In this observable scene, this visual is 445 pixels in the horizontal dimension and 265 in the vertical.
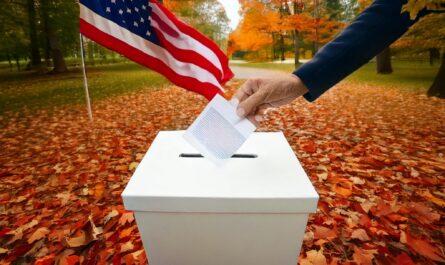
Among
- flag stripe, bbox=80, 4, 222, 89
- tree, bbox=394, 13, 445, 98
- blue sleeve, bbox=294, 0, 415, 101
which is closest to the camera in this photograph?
blue sleeve, bbox=294, 0, 415, 101

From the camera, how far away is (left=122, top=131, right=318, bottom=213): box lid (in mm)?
1118

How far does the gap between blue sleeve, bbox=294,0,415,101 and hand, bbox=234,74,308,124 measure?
60 mm

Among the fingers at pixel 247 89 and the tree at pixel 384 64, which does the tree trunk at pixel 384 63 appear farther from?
the fingers at pixel 247 89

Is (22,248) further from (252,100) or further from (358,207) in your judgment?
(358,207)

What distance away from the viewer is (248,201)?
3.66 ft

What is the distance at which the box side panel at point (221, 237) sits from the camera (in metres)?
1.19

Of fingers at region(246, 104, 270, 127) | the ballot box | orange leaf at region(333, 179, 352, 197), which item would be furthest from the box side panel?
orange leaf at region(333, 179, 352, 197)

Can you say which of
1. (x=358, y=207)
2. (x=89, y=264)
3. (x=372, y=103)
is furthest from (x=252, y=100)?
(x=372, y=103)

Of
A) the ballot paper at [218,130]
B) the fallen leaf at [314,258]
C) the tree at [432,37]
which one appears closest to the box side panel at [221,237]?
the ballot paper at [218,130]

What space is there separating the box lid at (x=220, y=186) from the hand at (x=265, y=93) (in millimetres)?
269

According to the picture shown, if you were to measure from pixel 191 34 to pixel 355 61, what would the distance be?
1735 millimetres

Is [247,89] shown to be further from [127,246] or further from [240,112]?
[127,246]

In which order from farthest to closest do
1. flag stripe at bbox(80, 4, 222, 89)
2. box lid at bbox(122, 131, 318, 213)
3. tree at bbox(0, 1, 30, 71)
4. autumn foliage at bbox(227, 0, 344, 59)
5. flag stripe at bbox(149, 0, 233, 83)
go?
autumn foliage at bbox(227, 0, 344, 59)
tree at bbox(0, 1, 30, 71)
flag stripe at bbox(149, 0, 233, 83)
flag stripe at bbox(80, 4, 222, 89)
box lid at bbox(122, 131, 318, 213)

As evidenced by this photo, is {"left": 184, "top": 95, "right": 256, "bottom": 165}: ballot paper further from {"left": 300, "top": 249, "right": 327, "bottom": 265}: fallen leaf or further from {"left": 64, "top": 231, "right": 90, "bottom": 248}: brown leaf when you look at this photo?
{"left": 64, "top": 231, "right": 90, "bottom": 248}: brown leaf
